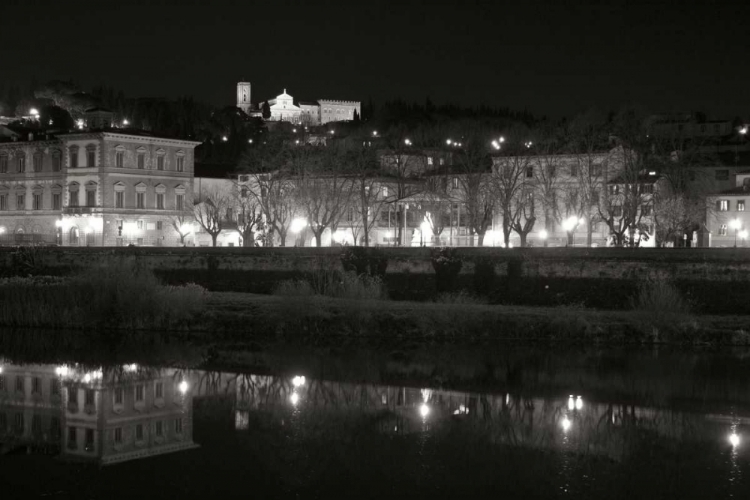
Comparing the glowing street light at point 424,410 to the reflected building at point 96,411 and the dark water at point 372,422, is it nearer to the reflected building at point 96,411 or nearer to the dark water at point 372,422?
the dark water at point 372,422

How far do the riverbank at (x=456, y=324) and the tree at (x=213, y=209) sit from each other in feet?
95.2

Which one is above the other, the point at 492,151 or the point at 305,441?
the point at 492,151

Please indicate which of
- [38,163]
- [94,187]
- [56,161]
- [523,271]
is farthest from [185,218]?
[523,271]

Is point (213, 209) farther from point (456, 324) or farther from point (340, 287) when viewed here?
point (456, 324)

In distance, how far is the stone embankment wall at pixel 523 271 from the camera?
41.3 m

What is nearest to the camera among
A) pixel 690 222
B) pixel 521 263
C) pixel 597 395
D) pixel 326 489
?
pixel 326 489

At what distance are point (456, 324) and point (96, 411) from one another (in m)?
16.3

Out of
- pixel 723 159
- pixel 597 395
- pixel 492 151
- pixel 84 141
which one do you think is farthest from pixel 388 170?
pixel 597 395

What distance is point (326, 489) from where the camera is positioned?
17.8 meters

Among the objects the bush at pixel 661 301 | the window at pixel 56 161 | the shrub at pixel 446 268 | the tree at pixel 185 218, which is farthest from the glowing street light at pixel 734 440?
the window at pixel 56 161

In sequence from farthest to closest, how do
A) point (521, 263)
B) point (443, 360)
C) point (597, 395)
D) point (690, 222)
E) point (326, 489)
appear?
point (690, 222) < point (521, 263) < point (443, 360) < point (597, 395) < point (326, 489)

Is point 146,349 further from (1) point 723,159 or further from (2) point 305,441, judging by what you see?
(1) point 723,159

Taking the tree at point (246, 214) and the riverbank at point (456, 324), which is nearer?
the riverbank at point (456, 324)

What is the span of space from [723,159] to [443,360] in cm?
5502
